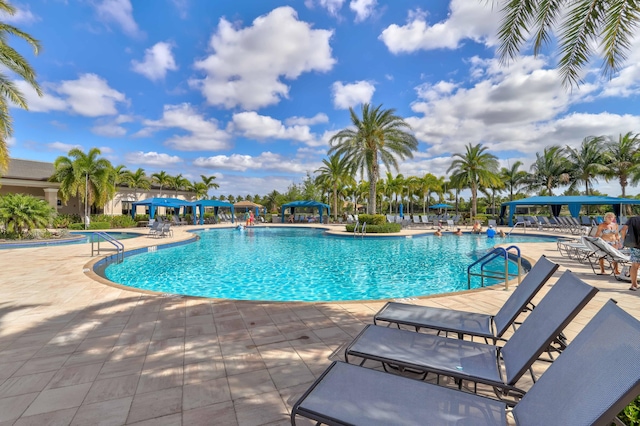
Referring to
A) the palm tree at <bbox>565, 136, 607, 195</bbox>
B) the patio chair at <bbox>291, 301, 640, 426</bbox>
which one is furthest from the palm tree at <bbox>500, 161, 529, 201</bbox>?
the patio chair at <bbox>291, 301, 640, 426</bbox>

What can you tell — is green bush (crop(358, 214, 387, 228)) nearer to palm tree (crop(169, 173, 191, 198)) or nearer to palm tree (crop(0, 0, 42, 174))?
palm tree (crop(0, 0, 42, 174))

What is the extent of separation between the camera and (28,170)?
28812mm

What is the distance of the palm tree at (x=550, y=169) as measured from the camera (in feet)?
109

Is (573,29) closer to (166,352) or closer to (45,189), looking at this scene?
(166,352)

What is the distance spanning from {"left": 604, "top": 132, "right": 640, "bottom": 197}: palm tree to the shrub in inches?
1775

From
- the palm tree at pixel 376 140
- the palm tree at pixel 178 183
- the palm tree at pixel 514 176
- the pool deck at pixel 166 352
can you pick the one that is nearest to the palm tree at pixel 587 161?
the palm tree at pixel 514 176

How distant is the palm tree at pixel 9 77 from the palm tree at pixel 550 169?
42980mm

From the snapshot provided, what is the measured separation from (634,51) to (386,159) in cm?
1698

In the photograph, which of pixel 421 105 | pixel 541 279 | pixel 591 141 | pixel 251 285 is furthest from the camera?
pixel 591 141

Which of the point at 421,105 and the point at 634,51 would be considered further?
the point at 421,105

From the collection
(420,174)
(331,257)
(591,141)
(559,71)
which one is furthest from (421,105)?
(420,174)

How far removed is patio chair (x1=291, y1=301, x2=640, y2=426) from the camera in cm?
125

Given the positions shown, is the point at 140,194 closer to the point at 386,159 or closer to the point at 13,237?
the point at 13,237

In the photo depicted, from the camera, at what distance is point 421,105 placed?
1695cm
